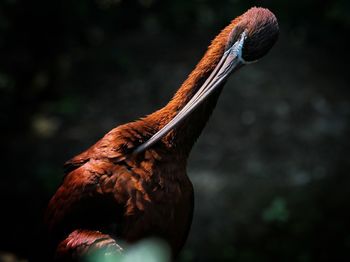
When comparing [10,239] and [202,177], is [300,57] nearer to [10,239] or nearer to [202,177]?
[202,177]

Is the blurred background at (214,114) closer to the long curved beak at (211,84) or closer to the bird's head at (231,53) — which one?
the long curved beak at (211,84)

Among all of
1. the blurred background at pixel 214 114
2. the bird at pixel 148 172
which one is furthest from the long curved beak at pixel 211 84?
the blurred background at pixel 214 114

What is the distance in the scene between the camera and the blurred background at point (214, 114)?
6.10 m

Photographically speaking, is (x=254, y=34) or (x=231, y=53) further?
(x=231, y=53)

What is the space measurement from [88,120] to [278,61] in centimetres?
254

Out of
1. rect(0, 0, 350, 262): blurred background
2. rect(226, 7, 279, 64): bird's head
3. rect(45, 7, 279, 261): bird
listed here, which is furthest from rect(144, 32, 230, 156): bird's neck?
Answer: rect(0, 0, 350, 262): blurred background

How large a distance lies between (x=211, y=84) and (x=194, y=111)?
0.19m

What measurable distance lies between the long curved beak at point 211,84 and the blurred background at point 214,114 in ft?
7.30

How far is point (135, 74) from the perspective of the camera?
8.22m

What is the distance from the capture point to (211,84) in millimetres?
3643

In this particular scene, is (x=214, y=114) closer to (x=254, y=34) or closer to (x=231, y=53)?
(x=231, y=53)

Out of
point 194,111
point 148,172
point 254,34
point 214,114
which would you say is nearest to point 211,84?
point 194,111

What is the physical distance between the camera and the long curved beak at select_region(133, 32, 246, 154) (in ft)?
11.8

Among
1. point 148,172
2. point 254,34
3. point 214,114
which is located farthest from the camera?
point 214,114
